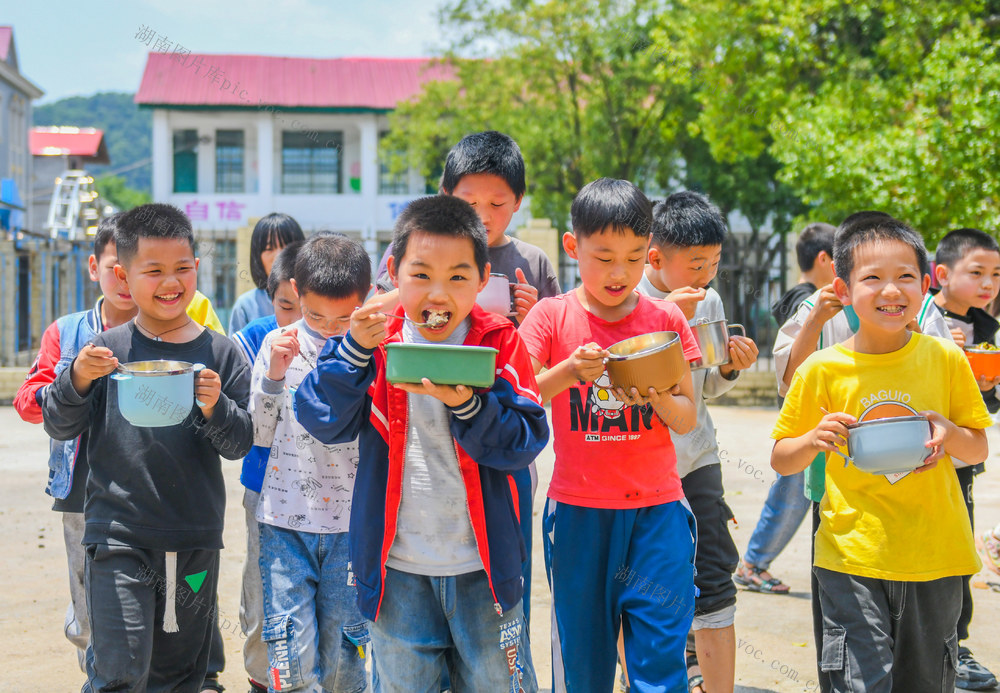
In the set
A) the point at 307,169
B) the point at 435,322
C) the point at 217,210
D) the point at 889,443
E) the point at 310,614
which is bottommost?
the point at 310,614

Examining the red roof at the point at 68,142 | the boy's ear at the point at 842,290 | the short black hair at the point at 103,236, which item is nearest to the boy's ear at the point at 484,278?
the boy's ear at the point at 842,290

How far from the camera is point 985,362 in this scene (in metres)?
3.32

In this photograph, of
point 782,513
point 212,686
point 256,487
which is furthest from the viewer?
point 782,513

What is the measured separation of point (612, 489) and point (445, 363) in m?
0.86

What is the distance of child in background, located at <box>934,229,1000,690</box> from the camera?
3.73 metres

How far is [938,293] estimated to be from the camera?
4391 millimetres

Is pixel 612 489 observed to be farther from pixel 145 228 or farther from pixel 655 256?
pixel 145 228

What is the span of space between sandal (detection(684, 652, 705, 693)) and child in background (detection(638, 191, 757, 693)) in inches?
2.6

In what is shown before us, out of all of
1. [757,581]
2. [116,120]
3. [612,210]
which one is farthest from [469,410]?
[116,120]

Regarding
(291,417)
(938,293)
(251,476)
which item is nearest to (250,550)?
(251,476)

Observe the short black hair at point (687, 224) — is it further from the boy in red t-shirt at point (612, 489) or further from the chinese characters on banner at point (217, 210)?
the chinese characters on banner at point (217, 210)

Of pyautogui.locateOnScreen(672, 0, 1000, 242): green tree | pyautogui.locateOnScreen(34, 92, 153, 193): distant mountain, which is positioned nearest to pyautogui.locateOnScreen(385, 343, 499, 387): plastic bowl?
pyautogui.locateOnScreen(672, 0, 1000, 242): green tree

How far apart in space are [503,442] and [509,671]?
0.61 meters

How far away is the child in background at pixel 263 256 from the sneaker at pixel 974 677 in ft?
11.0
